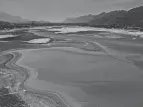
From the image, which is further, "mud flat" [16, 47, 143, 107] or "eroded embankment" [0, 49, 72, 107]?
"mud flat" [16, 47, 143, 107]

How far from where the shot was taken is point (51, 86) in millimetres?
11828

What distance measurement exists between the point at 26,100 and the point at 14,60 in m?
10.2

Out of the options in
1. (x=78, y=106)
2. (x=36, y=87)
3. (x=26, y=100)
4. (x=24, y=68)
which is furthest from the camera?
(x=24, y=68)

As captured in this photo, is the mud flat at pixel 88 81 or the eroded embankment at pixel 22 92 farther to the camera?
the mud flat at pixel 88 81

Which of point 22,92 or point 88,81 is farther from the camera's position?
point 88,81

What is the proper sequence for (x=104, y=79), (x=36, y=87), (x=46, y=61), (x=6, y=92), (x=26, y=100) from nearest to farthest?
(x=26, y=100) → (x=6, y=92) → (x=36, y=87) → (x=104, y=79) → (x=46, y=61)

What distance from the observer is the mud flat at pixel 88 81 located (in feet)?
31.5

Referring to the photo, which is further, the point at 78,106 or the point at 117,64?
the point at 117,64

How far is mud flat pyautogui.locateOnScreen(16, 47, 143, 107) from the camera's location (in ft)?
31.5

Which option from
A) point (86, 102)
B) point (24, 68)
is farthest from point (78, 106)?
point (24, 68)

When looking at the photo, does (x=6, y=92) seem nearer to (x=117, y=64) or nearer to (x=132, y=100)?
(x=132, y=100)

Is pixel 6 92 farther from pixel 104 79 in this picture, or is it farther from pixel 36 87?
pixel 104 79

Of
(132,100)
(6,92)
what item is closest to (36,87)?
(6,92)

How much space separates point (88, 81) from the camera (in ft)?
41.3
